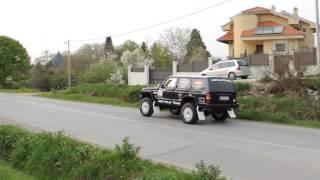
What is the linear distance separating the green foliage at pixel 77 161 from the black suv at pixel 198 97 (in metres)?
6.96

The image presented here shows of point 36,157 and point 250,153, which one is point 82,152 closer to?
point 36,157

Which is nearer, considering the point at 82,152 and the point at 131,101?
the point at 82,152

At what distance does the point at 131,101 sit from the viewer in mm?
29750

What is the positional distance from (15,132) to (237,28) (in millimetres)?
38892

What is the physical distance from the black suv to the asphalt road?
1.66 ft

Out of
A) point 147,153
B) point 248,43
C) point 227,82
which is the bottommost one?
point 147,153

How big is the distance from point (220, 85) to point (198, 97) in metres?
1.02

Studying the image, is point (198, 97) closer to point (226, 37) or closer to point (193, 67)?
point (193, 67)

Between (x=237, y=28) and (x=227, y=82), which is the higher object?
(x=237, y=28)

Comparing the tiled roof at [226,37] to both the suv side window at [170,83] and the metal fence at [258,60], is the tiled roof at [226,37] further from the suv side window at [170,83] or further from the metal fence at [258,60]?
the suv side window at [170,83]

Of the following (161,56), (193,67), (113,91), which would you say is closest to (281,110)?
(113,91)

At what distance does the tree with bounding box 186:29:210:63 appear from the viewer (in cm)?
7419

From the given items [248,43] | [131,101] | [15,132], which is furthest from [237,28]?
[15,132]

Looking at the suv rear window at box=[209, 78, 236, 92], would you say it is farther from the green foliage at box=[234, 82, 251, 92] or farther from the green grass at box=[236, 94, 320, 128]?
the green foliage at box=[234, 82, 251, 92]
